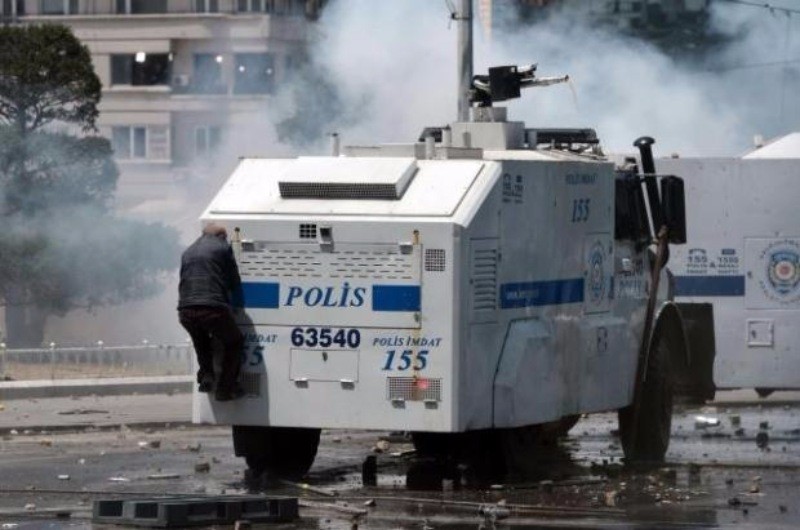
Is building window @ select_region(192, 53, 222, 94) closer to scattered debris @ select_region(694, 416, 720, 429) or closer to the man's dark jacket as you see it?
scattered debris @ select_region(694, 416, 720, 429)

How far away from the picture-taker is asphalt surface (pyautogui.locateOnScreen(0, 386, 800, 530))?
13922 mm

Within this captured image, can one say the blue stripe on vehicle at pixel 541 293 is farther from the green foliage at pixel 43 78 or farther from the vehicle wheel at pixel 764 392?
the green foliage at pixel 43 78

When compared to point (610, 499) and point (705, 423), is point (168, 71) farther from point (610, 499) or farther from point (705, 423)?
point (610, 499)

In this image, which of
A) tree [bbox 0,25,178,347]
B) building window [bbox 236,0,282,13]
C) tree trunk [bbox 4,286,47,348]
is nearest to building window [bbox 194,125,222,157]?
building window [bbox 236,0,282,13]

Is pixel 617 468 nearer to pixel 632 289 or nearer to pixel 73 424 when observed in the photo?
Result: pixel 632 289

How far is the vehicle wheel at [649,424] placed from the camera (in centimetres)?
1752

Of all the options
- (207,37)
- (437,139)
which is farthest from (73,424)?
(207,37)

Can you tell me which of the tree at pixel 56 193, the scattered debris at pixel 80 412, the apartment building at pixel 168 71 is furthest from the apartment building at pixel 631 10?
the scattered debris at pixel 80 412

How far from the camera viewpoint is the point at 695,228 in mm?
21766

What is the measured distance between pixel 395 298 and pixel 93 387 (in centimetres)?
998

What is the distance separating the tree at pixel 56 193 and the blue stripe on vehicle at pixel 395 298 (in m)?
17.9

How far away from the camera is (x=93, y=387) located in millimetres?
24328

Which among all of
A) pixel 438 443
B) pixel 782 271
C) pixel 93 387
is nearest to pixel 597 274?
pixel 438 443

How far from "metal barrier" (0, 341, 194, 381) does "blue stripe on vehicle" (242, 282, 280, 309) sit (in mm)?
11019
